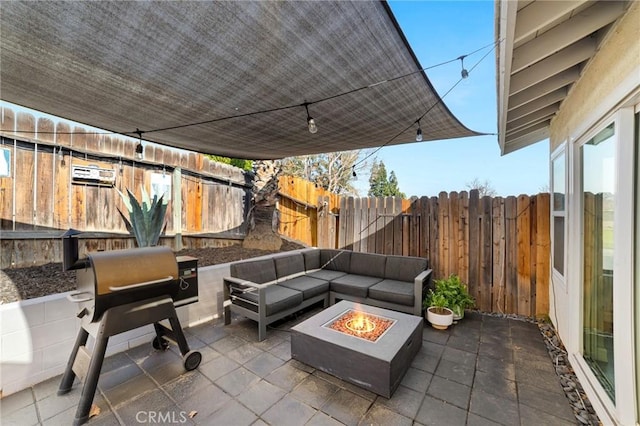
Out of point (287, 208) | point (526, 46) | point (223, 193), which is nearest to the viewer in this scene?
point (526, 46)

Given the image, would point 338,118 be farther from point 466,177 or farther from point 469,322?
point 466,177

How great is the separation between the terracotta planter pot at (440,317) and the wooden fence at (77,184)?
3899 millimetres

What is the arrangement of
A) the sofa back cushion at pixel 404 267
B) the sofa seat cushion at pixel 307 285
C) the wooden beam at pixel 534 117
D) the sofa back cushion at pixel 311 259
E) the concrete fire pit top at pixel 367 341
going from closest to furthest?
the concrete fire pit top at pixel 367 341 → the wooden beam at pixel 534 117 → the sofa seat cushion at pixel 307 285 → the sofa back cushion at pixel 404 267 → the sofa back cushion at pixel 311 259

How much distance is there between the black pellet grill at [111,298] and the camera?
197 centimetres

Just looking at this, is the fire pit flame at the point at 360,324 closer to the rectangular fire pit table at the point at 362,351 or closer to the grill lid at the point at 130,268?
the rectangular fire pit table at the point at 362,351

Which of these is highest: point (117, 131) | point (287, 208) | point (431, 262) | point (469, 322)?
point (117, 131)

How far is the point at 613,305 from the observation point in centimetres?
180

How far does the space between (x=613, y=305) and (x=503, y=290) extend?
233 centimetres

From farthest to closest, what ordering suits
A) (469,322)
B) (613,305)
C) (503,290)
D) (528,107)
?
(503,290)
(469,322)
(528,107)
(613,305)

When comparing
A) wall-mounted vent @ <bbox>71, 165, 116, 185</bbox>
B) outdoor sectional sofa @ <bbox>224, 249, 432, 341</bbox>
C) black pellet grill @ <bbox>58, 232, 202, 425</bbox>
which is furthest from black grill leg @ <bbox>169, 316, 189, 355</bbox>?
wall-mounted vent @ <bbox>71, 165, 116, 185</bbox>

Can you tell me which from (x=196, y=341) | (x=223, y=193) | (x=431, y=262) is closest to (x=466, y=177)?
(x=431, y=262)

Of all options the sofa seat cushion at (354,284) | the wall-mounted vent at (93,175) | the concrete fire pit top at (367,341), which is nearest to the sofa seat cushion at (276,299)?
the concrete fire pit top at (367,341)

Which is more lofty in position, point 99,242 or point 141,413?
point 99,242

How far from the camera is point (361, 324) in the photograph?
8.88 ft
